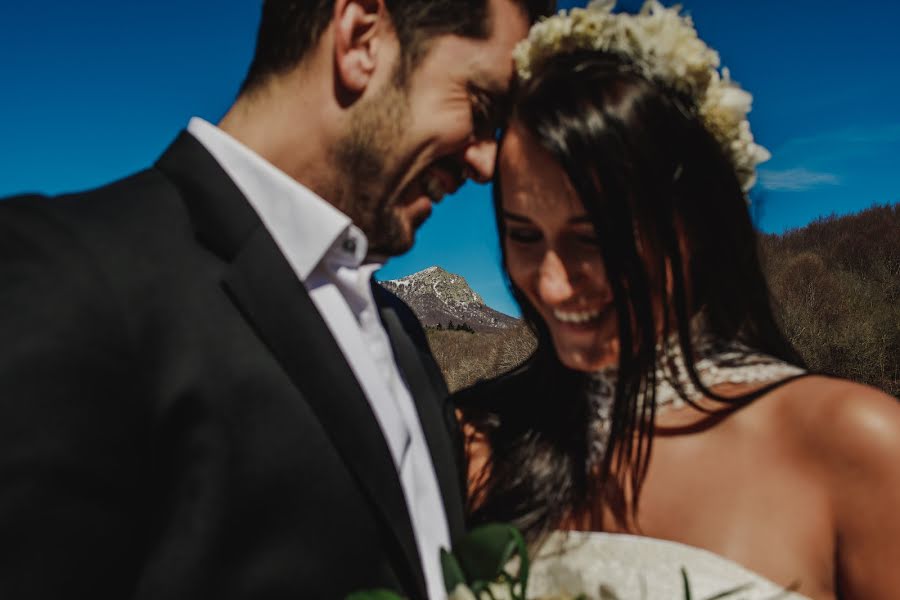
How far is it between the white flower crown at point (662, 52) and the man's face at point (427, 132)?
13cm

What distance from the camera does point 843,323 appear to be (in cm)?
1121

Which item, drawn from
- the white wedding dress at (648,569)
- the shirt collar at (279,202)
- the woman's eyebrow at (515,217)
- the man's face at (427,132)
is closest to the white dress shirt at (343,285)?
the shirt collar at (279,202)

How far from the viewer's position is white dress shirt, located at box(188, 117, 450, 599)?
195 centimetres

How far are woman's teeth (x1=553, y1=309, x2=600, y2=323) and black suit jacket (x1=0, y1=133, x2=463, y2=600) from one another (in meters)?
0.91

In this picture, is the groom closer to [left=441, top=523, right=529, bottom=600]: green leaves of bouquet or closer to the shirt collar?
the shirt collar

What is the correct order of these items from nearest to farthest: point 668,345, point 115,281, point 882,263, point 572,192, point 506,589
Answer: point 506,589, point 115,281, point 572,192, point 668,345, point 882,263

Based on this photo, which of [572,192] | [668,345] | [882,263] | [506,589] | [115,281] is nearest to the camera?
[506,589]

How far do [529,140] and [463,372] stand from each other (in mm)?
15249

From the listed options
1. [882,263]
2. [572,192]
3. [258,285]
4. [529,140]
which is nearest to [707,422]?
[572,192]

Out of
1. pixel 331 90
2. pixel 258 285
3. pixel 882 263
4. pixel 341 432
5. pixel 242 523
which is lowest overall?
pixel 242 523

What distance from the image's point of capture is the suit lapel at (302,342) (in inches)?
65.9

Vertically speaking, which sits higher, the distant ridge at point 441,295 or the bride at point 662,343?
the distant ridge at point 441,295

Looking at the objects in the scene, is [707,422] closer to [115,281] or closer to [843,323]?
Result: [115,281]

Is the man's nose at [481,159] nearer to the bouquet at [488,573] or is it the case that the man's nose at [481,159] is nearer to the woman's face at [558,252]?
the woman's face at [558,252]
